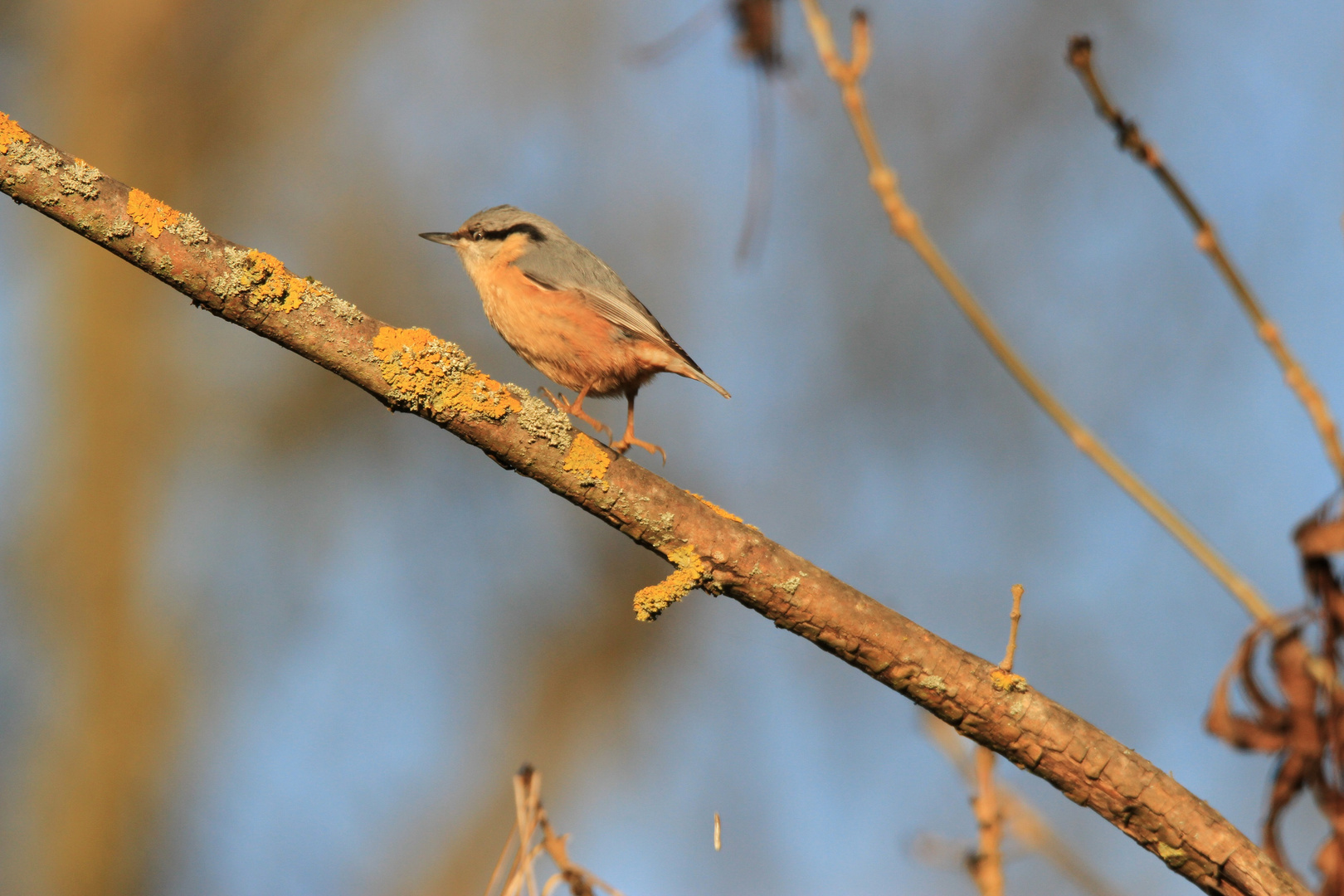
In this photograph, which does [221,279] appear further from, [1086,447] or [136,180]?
[136,180]

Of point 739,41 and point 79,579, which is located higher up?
point 739,41

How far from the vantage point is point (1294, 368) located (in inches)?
46.1

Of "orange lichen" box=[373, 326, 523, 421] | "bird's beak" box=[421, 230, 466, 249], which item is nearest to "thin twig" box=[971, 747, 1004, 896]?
"orange lichen" box=[373, 326, 523, 421]

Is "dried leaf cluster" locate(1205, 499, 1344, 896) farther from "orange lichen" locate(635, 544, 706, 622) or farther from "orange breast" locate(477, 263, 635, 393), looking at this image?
"orange breast" locate(477, 263, 635, 393)

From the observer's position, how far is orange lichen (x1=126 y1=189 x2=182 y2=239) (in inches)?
78.1

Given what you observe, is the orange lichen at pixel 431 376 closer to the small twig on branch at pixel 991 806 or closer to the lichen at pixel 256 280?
the lichen at pixel 256 280

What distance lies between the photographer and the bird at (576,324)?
3.66m

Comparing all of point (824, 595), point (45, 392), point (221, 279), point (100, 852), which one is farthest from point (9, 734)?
point (824, 595)

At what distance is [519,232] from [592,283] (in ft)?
2.18

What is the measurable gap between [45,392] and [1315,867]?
383 inches

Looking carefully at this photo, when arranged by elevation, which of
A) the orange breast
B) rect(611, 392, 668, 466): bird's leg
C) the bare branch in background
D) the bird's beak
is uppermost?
the bird's beak

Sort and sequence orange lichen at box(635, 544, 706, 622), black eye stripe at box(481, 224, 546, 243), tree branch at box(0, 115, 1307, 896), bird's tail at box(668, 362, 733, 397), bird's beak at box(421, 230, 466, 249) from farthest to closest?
bird's beak at box(421, 230, 466, 249) → black eye stripe at box(481, 224, 546, 243) → bird's tail at box(668, 362, 733, 397) → orange lichen at box(635, 544, 706, 622) → tree branch at box(0, 115, 1307, 896)

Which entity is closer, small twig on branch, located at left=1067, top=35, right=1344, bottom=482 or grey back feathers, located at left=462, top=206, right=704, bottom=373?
small twig on branch, located at left=1067, top=35, right=1344, bottom=482

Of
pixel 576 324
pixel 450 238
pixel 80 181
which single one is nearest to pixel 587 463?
pixel 80 181
